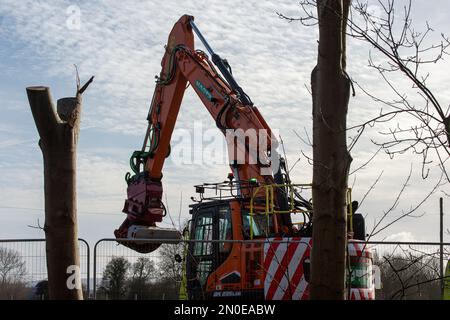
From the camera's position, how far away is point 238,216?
12.0 m

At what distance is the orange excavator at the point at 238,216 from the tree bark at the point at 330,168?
15.8ft

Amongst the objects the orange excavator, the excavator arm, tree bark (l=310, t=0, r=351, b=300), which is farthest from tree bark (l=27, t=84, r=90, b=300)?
the excavator arm

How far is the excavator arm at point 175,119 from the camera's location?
12.9 meters

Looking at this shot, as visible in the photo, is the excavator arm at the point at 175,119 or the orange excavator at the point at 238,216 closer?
the orange excavator at the point at 238,216

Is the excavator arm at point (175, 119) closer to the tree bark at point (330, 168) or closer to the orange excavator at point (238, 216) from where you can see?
the orange excavator at point (238, 216)

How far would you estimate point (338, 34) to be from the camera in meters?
4.79

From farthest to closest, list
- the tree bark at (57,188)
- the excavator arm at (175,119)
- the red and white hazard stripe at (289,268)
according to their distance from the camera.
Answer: the excavator arm at (175,119)
the red and white hazard stripe at (289,268)
the tree bark at (57,188)

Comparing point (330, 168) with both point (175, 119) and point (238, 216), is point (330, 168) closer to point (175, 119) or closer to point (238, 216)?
point (238, 216)

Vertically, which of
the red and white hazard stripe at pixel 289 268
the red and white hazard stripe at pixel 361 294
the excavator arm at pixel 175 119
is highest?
the excavator arm at pixel 175 119

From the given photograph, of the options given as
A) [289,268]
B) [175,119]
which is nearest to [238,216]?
[289,268]

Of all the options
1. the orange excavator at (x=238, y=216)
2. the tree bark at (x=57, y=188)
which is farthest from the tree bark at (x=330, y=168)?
the orange excavator at (x=238, y=216)
